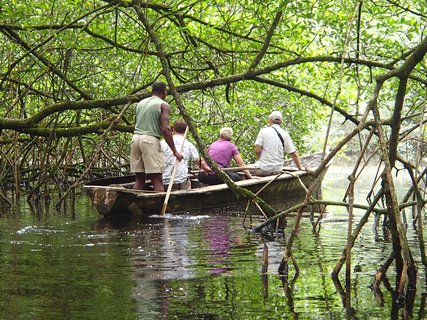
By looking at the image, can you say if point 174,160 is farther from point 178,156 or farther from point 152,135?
point 152,135

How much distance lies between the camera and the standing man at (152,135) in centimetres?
948

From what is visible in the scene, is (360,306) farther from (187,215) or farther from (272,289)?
(187,215)

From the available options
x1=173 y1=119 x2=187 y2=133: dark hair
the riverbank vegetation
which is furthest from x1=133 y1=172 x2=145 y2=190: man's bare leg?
x1=173 y1=119 x2=187 y2=133: dark hair

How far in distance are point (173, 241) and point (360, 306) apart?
3.10 m

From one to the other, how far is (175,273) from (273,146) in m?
6.60

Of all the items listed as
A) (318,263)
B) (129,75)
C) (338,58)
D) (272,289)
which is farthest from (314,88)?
(272,289)

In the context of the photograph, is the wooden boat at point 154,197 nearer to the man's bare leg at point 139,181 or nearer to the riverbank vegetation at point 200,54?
the man's bare leg at point 139,181

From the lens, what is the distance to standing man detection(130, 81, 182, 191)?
9.48m

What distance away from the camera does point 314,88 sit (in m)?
12.2

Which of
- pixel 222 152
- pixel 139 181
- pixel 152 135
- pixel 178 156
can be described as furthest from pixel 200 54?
pixel 222 152

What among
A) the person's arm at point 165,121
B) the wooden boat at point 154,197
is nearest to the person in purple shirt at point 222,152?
the wooden boat at point 154,197

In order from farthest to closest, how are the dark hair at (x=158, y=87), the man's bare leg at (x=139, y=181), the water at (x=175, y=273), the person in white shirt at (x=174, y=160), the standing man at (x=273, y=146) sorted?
the standing man at (x=273, y=146), the person in white shirt at (x=174, y=160), the man's bare leg at (x=139, y=181), the dark hair at (x=158, y=87), the water at (x=175, y=273)

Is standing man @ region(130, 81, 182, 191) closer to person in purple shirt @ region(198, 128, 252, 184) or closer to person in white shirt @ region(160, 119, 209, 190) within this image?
person in white shirt @ region(160, 119, 209, 190)

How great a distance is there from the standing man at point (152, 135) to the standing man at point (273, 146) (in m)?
2.17
